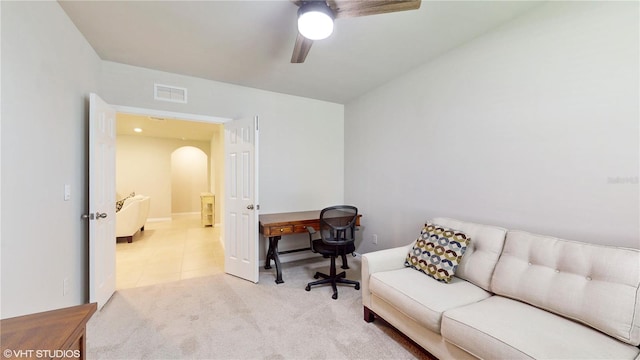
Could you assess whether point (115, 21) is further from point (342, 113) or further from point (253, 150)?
point (342, 113)

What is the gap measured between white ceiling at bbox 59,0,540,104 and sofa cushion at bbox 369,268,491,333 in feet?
6.91

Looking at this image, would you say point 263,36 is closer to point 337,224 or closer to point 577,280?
point 337,224

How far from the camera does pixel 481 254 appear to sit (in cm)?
201

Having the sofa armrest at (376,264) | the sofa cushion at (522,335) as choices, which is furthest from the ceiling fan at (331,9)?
the sofa cushion at (522,335)

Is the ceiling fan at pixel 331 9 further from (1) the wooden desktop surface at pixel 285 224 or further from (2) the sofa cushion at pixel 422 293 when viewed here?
(1) the wooden desktop surface at pixel 285 224

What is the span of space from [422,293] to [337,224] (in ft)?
4.00

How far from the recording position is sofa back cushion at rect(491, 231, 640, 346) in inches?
50.9

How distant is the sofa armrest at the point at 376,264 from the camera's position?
220cm

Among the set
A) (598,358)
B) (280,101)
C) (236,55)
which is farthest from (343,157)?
(598,358)

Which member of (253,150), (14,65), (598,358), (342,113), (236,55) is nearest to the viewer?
(598,358)

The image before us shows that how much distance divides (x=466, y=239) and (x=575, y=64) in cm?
146

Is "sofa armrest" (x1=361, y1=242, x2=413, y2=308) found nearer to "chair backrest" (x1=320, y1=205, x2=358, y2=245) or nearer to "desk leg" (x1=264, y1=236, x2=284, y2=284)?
"chair backrest" (x1=320, y1=205, x2=358, y2=245)

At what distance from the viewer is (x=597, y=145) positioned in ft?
5.59

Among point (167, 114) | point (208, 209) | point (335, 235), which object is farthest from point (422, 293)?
point (208, 209)
